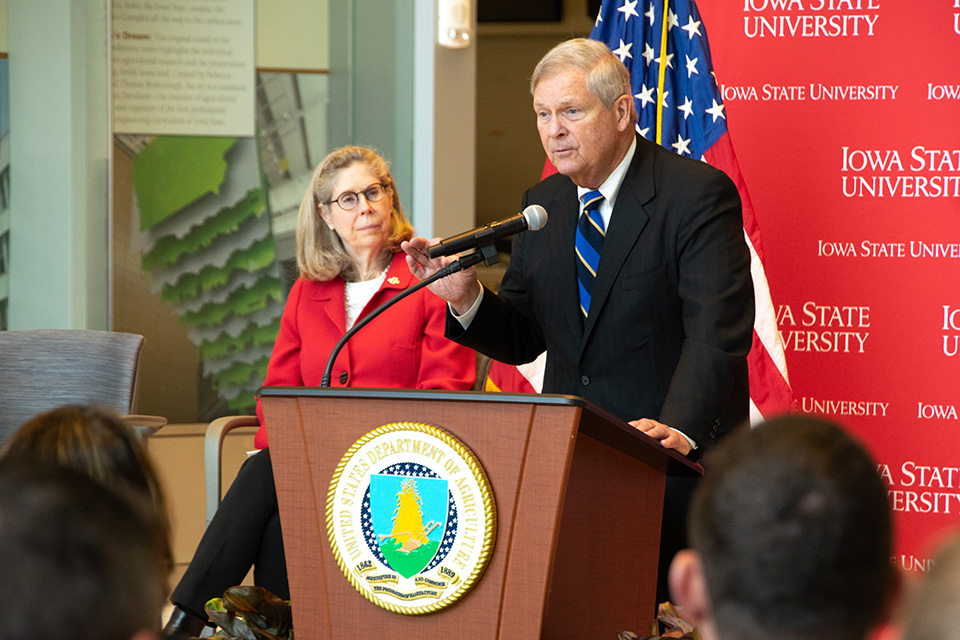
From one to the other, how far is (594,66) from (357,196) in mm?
1014

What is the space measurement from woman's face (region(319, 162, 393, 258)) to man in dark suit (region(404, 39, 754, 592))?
0.75m

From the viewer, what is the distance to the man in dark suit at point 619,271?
2.40 metres

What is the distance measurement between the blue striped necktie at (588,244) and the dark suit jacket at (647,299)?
25 mm

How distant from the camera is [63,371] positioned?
3.54 meters

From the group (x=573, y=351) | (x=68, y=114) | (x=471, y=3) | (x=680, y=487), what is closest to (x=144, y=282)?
(x=68, y=114)

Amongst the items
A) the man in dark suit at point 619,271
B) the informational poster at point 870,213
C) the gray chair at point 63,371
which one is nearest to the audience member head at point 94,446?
the man in dark suit at point 619,271

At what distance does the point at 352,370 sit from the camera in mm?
3096

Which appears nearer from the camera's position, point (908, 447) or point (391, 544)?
point (391, 544)

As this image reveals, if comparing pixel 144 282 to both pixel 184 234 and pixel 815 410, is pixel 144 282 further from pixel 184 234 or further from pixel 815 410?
A: pixel 815 410

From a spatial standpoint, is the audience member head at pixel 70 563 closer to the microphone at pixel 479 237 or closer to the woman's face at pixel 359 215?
the microphone at pixel 479 237

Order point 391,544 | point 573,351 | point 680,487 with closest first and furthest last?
1. point 391,544
2. point 680,487
3. point 573,351

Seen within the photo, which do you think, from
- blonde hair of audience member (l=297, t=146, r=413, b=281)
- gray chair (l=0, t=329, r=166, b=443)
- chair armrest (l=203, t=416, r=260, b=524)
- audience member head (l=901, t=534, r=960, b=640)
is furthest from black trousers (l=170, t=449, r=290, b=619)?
audience member head (l=901, t=534, r=960, b=640)

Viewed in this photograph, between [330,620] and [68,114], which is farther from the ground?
[68,114]

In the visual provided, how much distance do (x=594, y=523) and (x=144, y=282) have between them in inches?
130
